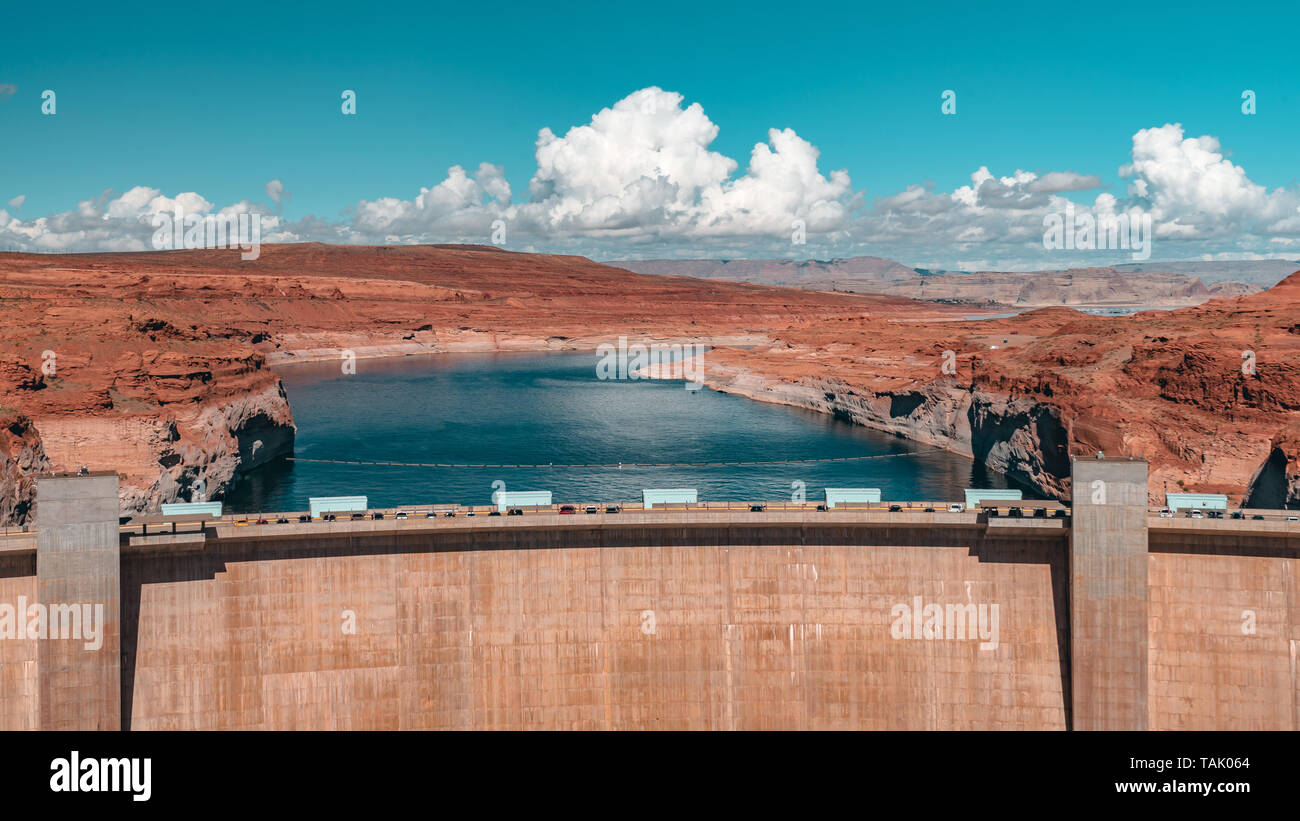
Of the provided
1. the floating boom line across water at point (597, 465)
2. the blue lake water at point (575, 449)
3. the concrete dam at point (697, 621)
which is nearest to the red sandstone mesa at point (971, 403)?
the blue lake water at point (575, 449)

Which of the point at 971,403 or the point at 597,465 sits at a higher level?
the point at 971,403

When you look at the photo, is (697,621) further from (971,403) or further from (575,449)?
(971,403)

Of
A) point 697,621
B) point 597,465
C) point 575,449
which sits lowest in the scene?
point 697,621

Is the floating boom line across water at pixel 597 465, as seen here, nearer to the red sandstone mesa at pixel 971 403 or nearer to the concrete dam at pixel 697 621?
the red sandstone mesa at pixel 971 403

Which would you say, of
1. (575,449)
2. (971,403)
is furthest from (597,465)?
(971,403)

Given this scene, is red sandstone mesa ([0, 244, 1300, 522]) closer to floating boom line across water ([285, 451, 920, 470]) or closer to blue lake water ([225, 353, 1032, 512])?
blue lake water ([225, 353, 1032, 512])

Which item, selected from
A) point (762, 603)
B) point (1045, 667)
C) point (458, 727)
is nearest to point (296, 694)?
point (458, 727)
